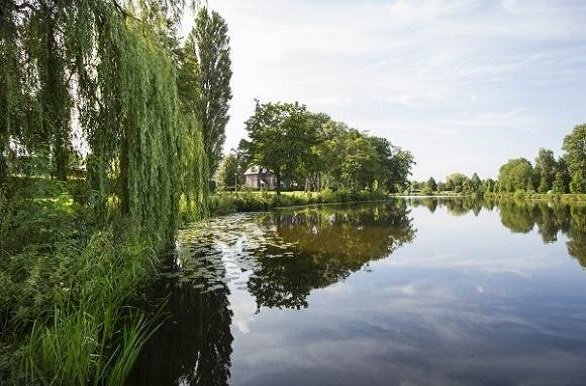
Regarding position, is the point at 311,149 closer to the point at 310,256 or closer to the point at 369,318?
the point at 310,256

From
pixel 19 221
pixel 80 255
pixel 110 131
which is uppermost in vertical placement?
pixel 110 131

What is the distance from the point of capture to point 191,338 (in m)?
6.64

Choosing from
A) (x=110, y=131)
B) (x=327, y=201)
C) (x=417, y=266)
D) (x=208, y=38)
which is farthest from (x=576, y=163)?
(x=110, y=131)

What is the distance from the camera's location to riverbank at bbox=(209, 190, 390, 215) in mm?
30953

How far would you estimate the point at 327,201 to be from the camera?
50.9 m

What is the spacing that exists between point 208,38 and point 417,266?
26132 mm

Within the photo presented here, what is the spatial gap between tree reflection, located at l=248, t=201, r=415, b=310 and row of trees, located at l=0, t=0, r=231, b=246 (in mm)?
3404

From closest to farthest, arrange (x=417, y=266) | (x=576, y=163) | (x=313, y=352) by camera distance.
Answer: (x=313, y=352) < (x=417, y=266) < (x=576, y=163)

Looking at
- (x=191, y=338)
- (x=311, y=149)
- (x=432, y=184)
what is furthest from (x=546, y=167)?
(x=191, y=338)

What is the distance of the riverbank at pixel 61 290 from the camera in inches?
169

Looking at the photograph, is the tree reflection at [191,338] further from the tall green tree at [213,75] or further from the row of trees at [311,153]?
the row of trees at [311,153]

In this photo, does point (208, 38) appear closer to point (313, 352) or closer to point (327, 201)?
point (327, 201)

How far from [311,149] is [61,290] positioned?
4209cm

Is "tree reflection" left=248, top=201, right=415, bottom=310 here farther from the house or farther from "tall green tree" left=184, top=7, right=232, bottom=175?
the house
